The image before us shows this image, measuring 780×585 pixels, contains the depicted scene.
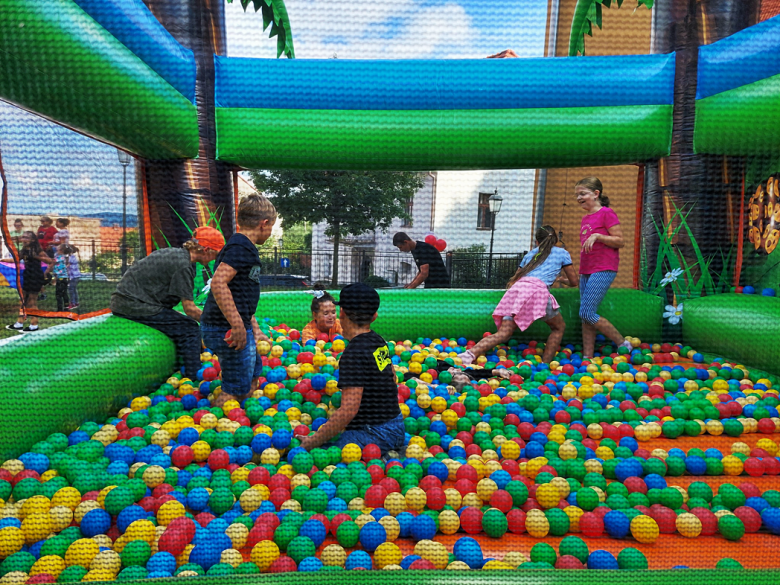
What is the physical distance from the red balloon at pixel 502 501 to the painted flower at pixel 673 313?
102 inches

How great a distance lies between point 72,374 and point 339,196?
142cm

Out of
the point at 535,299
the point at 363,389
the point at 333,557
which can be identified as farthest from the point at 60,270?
the point at 535,299

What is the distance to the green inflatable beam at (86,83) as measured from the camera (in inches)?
68.7

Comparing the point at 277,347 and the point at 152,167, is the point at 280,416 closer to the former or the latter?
the point at 277,347

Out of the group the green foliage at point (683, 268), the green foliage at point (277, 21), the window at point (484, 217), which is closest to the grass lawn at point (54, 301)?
the green foliage at point (277, 21)

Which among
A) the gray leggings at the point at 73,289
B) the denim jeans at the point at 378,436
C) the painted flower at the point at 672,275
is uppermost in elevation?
the painted flower at the point at 672,275

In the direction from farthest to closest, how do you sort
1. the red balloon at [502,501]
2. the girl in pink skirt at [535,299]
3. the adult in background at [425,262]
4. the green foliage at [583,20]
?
the green foliage at [583,20] → the girl in pink skirt at [535,299] → the adult in background at [425,262] → the red balloon at [502,501]

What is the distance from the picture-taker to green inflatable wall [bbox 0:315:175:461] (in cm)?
197

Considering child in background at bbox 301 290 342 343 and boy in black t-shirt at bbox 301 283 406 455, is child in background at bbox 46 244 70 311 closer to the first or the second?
child in background at bbox 301 290 342 343

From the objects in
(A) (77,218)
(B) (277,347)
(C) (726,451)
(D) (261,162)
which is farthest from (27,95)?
(C) (726,451)

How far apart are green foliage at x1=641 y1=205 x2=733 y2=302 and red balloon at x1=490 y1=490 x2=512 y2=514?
8.43ft

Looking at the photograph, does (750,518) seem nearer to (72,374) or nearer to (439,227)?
(439,227)

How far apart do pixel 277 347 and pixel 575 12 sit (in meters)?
3.15

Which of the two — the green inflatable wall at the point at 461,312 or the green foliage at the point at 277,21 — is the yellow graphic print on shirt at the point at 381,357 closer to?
the green foliage at the point at 277,21
